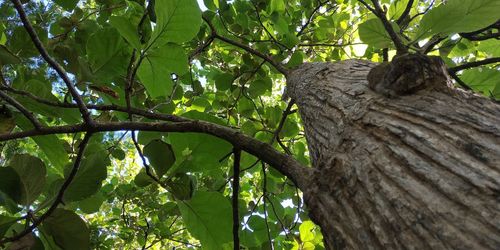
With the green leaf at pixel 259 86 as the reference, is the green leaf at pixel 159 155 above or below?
below

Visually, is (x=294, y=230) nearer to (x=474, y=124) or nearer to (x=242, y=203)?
(x=242, y=203)

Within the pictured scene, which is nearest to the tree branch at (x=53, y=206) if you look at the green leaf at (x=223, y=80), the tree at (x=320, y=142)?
the tree at (x=320, y=142)

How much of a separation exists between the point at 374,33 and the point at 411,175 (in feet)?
2.48

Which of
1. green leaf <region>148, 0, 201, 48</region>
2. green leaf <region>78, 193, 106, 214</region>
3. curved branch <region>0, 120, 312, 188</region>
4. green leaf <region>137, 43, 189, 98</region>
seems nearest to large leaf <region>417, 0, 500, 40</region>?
curved branch <region>0, 120, 312, 188</region>

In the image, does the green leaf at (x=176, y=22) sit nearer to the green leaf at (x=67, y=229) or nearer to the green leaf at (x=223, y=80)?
the green leaf at (x=67, y=229)

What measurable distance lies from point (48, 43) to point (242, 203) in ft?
4.39

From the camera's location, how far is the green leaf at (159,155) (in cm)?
115

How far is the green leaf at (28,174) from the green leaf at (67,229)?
108 mm

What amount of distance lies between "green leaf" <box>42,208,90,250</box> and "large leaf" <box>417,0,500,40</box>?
1110 mm

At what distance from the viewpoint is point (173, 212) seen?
7.04ft

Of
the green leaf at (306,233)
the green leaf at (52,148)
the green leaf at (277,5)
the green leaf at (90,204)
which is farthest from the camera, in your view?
the green leaf at (277,5)

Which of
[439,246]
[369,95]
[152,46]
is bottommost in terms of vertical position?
[439,246]

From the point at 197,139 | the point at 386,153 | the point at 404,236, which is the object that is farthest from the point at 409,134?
the point at 197,139

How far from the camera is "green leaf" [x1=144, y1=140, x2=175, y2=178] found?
1148 millimetres
